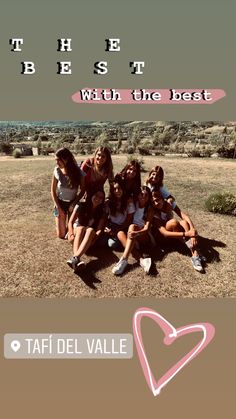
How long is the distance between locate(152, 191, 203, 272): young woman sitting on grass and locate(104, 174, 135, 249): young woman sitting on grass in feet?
1.59

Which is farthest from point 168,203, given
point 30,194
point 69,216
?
point 30,194

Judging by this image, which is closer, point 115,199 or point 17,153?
point 115,199

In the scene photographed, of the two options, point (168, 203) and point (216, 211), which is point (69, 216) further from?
point (216, 211)

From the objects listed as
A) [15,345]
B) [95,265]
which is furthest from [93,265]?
[15,345]

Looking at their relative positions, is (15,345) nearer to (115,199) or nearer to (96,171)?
(115,199)

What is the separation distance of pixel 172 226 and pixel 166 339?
2.06 meters

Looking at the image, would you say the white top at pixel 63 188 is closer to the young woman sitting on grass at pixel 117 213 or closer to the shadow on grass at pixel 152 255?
the young woman sitting on grass at pixel 117 213

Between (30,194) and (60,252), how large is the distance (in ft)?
12.1

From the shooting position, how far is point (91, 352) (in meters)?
4.53

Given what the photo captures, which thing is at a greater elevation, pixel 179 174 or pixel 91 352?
pixel 179 174

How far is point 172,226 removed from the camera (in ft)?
20.0

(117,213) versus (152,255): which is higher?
(117,213)

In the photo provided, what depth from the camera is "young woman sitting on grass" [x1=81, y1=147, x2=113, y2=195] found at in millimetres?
5848

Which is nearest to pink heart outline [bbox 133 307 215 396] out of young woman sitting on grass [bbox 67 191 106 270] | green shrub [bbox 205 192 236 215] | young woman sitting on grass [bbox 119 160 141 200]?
young woman sitting on grass [bbox 67 191 106 270]
